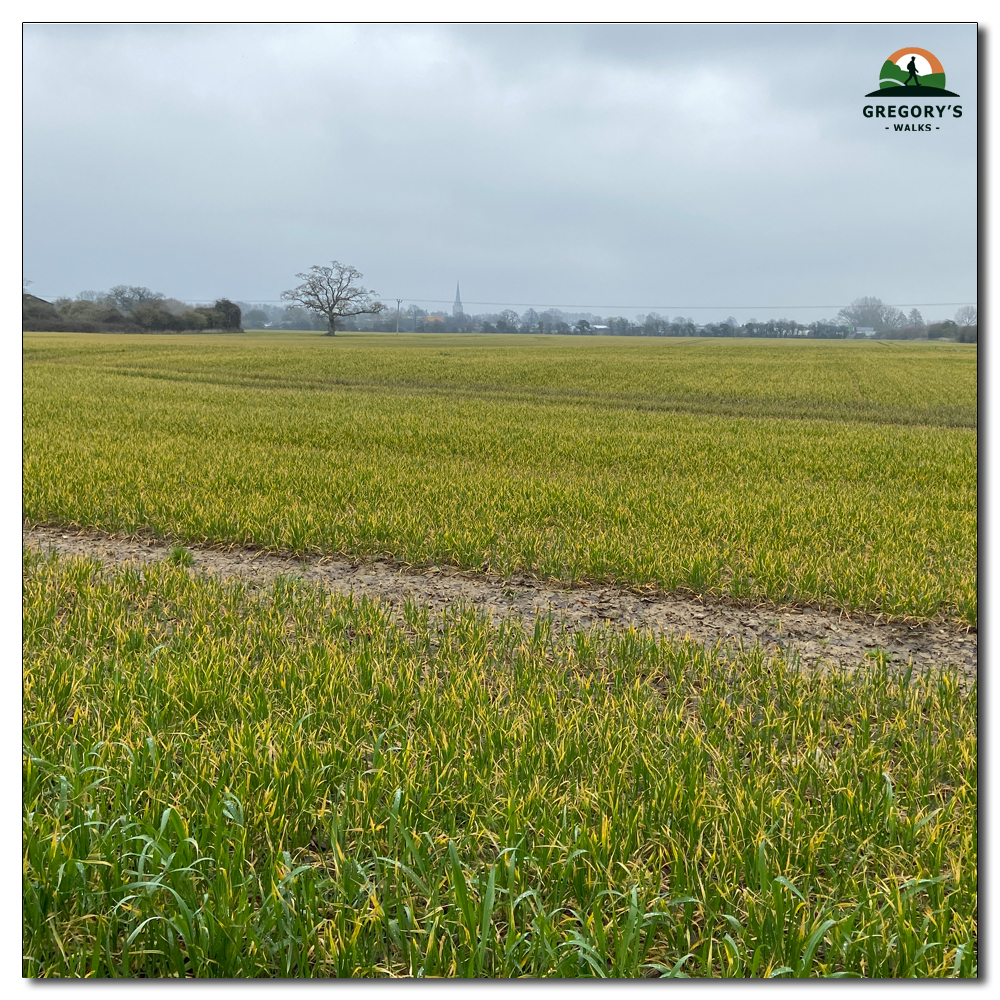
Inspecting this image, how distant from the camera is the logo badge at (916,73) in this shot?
→ 3258 mm

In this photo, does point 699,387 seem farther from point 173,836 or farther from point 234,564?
point 173,836

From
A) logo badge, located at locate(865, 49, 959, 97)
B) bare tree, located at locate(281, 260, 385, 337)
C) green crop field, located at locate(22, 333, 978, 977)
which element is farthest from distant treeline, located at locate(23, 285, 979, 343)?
green crop field, located at locate(22, 333, 978, 977)

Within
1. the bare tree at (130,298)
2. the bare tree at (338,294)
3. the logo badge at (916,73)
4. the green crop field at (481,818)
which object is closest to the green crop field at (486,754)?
the green crop field at (481,818)

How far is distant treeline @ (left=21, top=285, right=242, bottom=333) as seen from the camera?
1295cm

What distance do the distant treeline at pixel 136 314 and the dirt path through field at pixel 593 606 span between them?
17.4 feet

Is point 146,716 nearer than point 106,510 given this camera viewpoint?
Yes

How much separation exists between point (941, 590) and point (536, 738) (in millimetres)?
3998

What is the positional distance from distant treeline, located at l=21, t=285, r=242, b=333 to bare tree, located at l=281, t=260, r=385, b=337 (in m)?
5.30

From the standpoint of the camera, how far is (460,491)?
8.54 meters

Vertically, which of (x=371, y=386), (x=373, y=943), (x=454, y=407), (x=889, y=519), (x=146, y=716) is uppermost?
(x=371, y=386)

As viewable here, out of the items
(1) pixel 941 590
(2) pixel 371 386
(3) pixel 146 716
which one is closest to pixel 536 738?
(3) pixel 146 716

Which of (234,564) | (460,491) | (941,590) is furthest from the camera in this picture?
(460,491)

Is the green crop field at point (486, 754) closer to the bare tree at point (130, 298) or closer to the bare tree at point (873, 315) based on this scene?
the bare tree at point (873, 315)

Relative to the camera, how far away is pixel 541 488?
8.66 metres
